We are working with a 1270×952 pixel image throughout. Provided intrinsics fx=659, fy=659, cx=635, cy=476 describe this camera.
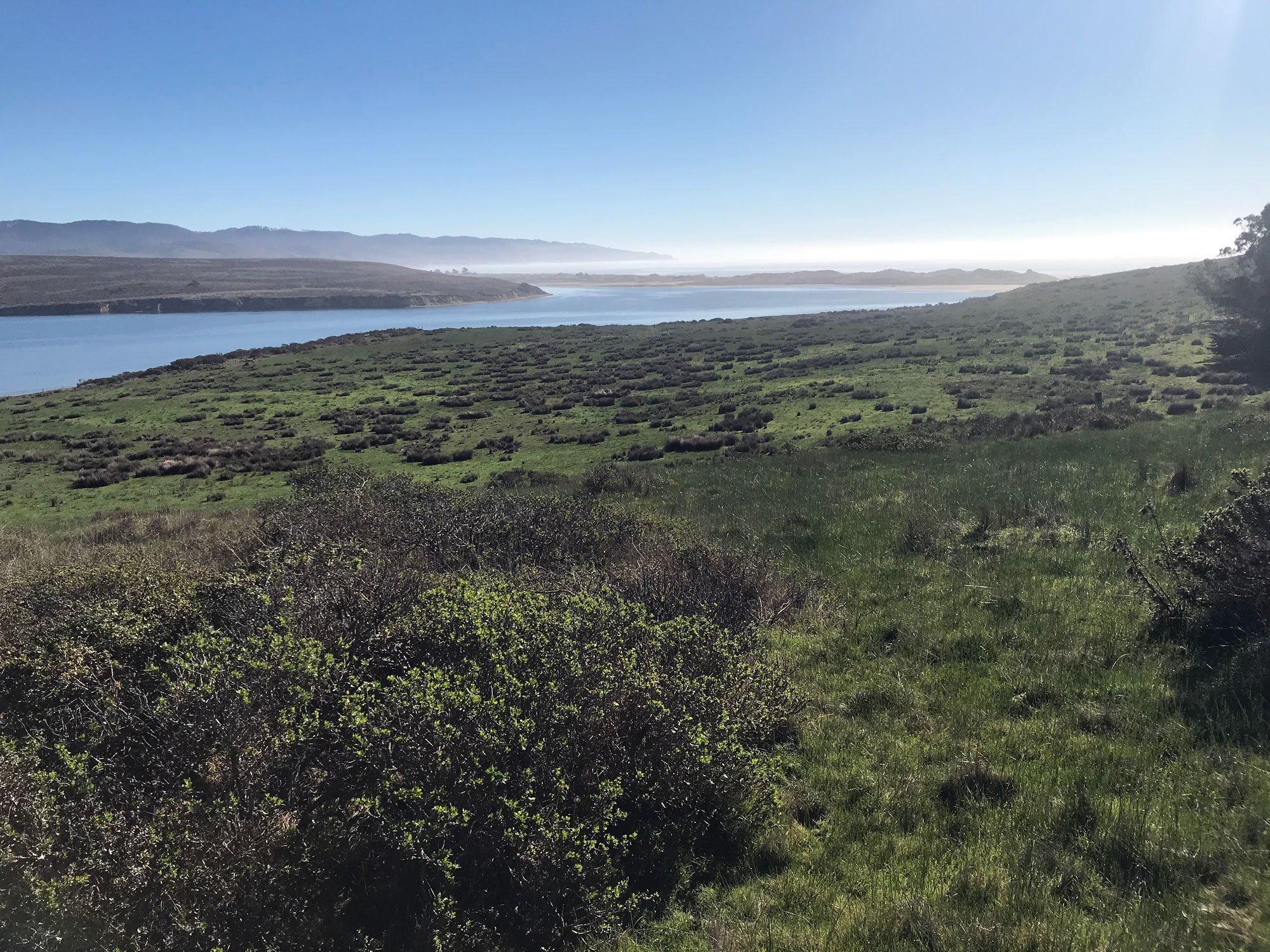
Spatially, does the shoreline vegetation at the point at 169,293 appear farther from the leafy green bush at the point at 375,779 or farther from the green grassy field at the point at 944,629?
the leafy green bush at the point at 375,779

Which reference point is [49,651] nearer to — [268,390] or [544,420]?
[544,420]

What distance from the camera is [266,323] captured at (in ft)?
405

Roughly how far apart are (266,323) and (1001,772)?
14171 cm

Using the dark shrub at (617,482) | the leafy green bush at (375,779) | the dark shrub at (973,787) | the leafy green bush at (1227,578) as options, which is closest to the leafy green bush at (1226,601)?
the leafy green bush at (1227,578)

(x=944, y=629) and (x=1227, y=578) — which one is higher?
(x=1227, y=578)

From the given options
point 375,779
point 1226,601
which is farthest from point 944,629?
point 375,779

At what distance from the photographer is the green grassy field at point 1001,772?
3.85 m

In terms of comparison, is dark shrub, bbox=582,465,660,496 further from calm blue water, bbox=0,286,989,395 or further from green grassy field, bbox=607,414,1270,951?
calm blue water, bbox=0,286,989,395

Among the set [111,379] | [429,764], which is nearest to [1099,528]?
[429,764]

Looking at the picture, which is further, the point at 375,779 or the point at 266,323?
the point at 266,323

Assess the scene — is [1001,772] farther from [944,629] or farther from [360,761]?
[360,761]

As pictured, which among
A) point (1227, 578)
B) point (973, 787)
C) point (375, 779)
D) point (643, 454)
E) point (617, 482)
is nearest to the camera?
point (375, 779)

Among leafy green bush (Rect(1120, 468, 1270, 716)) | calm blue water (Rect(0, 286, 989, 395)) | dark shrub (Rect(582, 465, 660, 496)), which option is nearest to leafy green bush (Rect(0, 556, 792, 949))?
leafy green bush (Rect(1120, 468, 1270, 716))

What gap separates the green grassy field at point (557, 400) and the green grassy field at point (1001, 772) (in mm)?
16460
